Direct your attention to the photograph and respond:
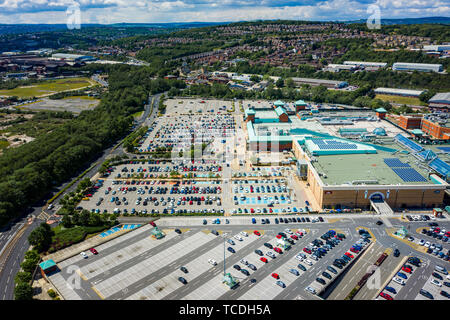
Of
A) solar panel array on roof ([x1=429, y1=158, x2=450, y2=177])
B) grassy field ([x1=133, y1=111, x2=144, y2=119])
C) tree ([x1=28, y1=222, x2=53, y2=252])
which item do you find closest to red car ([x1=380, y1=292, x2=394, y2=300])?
solar panel array on roof ([x1=429, y1=158, x2=450, y2=177])

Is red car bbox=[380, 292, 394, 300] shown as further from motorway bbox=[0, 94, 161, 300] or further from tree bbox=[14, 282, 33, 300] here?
motorway bbox=[0, 94, 161, 300]

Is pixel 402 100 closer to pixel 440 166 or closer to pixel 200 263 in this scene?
pixel 440 166

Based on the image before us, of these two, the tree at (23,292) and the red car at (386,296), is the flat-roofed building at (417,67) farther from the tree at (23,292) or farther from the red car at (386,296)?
the tree at (23,292)

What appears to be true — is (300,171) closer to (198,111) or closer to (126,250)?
(126,250)

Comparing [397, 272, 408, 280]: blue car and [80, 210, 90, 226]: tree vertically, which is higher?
[80, 210, 90, 226]: tree

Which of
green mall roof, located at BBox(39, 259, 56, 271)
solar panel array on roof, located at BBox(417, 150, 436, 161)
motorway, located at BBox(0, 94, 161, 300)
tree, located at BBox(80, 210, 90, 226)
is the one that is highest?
solar panel array on roof, located at BBox(417, 150, 436, 161)

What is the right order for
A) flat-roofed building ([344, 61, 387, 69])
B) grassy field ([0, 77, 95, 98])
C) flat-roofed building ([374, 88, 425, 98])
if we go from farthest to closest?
flat-roofed building ([344, 61, 387, 69])
grassy field ([0, 77, 95, 98])
flat-roofed building ([374, 88, 425, 98])

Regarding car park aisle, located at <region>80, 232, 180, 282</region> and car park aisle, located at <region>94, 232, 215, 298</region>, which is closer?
car park aisle, located at <region>94, 232, 215, 298</region>
